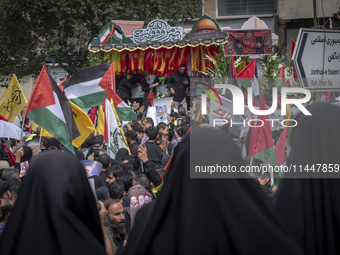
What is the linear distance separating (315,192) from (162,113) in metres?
12.4

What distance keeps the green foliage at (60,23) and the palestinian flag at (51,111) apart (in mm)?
16922

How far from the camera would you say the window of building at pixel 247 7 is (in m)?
32.6

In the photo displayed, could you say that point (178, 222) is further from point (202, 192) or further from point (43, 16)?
point (43, 16)

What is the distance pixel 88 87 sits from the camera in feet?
34.5

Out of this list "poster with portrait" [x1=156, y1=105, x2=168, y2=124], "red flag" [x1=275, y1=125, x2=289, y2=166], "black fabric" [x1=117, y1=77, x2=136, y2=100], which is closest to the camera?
"red flag" [x1=275, y1=125, x2=289, y2=166]

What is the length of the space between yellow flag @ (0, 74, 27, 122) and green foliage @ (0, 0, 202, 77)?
47.2 feet

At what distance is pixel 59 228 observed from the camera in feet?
10.9

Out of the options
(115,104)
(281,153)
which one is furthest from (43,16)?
(281,153)

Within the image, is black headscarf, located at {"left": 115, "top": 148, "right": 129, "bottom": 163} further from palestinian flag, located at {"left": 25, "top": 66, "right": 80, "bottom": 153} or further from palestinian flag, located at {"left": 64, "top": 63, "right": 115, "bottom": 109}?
palestinian flag, located at {"left": 25, "top": 66, "right": 80, "bottom": 153}

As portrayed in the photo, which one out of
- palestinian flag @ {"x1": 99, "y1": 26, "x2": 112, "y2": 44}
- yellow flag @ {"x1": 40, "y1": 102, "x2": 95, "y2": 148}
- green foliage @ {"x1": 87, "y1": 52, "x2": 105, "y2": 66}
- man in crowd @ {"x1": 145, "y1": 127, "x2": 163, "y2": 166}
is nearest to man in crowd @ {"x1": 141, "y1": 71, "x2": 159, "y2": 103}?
green foliage @ {"x1": 87, "y1": 52, "x2": 105, "y2": 66}

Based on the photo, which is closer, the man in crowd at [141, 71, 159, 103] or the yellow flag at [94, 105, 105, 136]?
the yellow flag at [94, 105, 105, 136]

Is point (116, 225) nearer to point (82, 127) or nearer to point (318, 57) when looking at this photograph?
point (318, 57)

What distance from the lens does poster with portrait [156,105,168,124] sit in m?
15.6

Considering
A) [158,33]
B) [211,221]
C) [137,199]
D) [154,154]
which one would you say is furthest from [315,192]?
[158,33]
